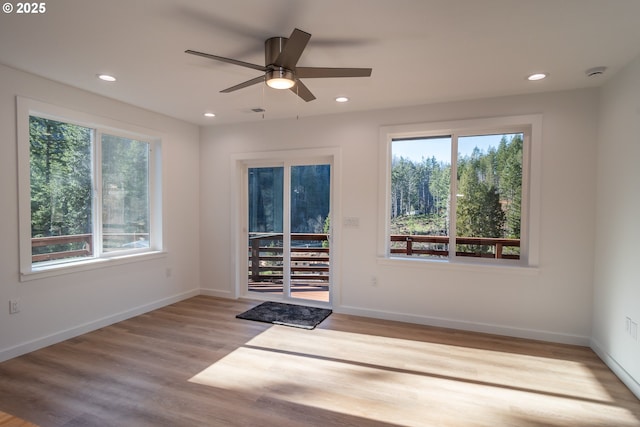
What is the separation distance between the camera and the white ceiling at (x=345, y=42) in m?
1.96

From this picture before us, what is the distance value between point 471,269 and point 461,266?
0.11 metres

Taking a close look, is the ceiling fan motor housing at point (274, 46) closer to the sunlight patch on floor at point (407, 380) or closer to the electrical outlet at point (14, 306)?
the sunlight patch on floor at point (407, 380)

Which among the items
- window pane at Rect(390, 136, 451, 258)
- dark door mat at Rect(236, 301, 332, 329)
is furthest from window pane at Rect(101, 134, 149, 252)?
window pane at Rect(390, 136, 451, 258)

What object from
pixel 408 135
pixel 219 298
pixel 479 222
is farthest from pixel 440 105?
pixel 219 298

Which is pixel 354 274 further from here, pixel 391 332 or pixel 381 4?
pixel 381 4

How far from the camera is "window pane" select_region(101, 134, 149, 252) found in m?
3.86

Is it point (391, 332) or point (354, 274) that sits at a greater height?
point (354, 274)

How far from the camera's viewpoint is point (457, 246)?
3.88 meters

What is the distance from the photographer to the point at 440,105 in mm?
3771

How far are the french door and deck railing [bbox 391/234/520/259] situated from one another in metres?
0.96

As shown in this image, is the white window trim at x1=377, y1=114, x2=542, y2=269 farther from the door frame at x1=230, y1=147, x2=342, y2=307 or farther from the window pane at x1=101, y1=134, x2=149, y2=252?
the window pane at x1=101, y1=134, x2=149, y2=252

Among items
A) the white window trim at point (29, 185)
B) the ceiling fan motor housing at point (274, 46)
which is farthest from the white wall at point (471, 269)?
the ceiling fan motor housing at point (274, 46)

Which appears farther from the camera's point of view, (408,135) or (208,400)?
(408,135)

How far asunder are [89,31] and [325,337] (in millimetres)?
3246
